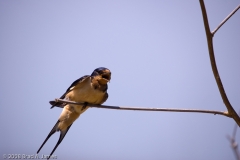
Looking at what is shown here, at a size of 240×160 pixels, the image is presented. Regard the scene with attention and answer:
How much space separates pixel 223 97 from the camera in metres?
1.83

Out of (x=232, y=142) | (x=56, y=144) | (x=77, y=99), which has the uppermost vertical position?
(x=232, y=142)

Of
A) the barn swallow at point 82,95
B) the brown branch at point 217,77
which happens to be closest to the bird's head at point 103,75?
the barn swallow at point 82,95

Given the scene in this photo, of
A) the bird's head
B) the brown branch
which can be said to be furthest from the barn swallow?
the brown branch

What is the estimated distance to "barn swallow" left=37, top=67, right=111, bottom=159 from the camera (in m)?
3.40

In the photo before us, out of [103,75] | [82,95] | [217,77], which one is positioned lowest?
[82,95]

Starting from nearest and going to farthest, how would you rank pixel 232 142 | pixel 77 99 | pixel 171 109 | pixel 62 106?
pixel 232 142
pixel 171 109
pixel 77 99
pixel 62 106

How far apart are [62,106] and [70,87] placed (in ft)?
0.87

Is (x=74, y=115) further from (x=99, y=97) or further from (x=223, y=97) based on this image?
(x=223, y=97)

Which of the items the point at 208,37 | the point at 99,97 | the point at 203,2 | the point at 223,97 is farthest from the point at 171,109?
the point at 99,97

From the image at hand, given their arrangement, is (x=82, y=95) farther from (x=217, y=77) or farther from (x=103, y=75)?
(x=217, y=77)

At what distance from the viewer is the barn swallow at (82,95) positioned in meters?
3.40

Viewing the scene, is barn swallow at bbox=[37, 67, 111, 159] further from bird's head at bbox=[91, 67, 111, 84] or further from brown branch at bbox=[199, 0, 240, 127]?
brown branch at bbox=[199, 0, 240, 127]

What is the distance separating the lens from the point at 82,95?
3.40 m

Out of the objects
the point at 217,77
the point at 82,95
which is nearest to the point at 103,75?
the point at 82,95
